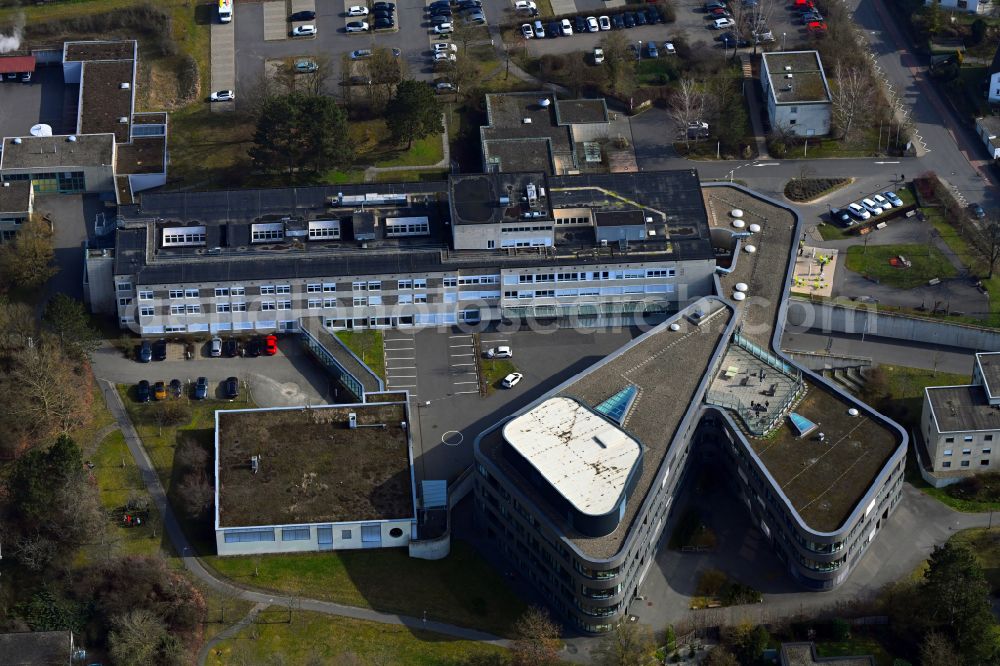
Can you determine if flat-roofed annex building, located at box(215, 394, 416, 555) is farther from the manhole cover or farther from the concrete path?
the manhole cover

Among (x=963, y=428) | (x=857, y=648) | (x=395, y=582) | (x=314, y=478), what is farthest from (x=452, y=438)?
(x=963, y=428)

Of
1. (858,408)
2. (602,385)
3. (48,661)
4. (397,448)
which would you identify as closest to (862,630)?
(858,408)

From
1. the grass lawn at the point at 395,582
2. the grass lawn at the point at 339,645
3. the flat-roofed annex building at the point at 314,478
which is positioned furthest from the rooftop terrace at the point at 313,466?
the grass lawn at the point at 339,645

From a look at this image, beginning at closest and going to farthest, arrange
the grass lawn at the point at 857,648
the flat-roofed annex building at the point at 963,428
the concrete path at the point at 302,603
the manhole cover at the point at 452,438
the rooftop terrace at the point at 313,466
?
1. the grass lawn at the point at 857,648
2. the concrete path at the point at 302,603
3. the rooftop terrace at the point at 313,466
4. the flat-roofed annex building at the point at 963,428
5. the manhole cover at the point at 452,438

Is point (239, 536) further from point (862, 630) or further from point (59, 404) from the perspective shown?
point (862, 630)

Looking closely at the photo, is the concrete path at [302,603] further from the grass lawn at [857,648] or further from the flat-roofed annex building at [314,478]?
the grass lawn at [857,648]
